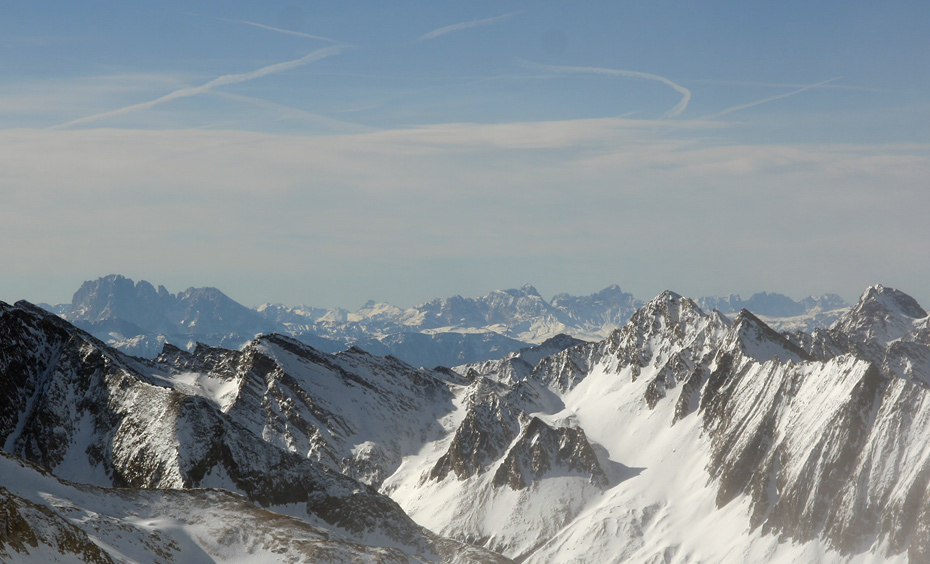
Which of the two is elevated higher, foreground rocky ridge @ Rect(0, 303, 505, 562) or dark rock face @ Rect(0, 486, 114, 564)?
dark rock face @ Rect(0, 486, 114, 564)

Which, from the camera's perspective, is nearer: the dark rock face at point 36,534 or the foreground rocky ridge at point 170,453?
the dark rock face at point 36,534

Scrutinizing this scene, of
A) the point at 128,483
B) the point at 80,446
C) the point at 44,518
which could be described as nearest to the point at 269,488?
the point at 128,483

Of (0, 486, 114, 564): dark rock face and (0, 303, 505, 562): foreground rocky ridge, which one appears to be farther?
(0, 303, 505, 562): foreground rocky ridge

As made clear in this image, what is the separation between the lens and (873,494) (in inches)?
7603

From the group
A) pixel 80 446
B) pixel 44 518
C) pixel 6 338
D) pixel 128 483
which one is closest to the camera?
pixel 44 518

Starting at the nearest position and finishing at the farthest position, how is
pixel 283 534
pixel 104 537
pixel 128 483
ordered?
pixel 104 537 → pixel 283 534 → pixel 128 483

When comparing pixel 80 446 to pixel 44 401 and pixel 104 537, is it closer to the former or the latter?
pixel 44 401

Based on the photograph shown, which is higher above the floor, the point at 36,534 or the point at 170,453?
the point at 36,534

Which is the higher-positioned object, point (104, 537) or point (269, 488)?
point (104, 537)

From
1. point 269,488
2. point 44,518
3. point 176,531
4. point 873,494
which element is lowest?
point 873,494

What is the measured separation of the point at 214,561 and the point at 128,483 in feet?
187

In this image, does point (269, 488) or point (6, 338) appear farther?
point (6, 338)

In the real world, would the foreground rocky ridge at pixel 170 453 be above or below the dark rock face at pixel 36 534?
below

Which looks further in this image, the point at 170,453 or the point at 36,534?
the point at 170,453
